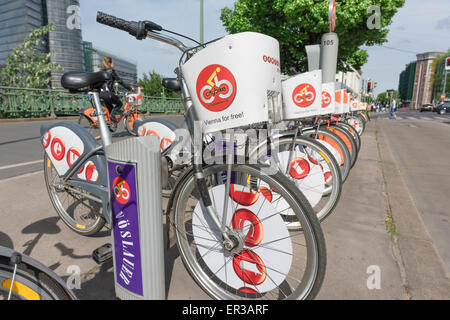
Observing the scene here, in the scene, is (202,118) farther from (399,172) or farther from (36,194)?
(399,172)

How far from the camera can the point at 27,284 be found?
1.06 m

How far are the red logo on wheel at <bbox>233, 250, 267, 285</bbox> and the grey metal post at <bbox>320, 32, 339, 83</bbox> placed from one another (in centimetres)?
558

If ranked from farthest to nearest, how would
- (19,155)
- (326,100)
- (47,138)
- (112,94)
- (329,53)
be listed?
(329,53) < (19,155) < (326,100) < (112,94) < (47,138)

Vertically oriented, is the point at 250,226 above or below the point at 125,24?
below

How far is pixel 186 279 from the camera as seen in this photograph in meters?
1.90

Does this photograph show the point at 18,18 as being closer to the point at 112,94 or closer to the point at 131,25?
the point at 112,94

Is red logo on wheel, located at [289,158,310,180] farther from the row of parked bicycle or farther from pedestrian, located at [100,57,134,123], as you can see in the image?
pedestrian, located at [100,57,134,123]

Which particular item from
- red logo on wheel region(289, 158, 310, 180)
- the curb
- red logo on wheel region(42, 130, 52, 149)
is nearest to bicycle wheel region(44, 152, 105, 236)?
red logo on wheel region(42, 130, 52, 149)

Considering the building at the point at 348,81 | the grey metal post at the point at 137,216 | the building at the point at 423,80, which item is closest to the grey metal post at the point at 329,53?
the building at the point at 348,81

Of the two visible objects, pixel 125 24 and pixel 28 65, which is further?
pixel 28 65

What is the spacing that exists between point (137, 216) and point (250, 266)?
718mm

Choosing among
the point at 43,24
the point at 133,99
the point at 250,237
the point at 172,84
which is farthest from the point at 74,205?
the point at 43,24

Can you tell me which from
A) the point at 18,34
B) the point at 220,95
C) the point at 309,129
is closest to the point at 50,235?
the point at 220,95
